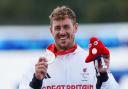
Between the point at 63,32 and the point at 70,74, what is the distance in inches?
14.9

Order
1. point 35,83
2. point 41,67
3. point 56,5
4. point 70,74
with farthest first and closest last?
1. point 56,5
2. point 70,74
3. point 35,83
4. point 41,67

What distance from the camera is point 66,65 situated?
22.7ft

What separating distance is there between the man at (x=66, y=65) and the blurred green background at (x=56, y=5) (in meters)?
8.05

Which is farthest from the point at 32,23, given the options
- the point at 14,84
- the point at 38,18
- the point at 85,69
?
the point at 85,69

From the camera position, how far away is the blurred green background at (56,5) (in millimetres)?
15438

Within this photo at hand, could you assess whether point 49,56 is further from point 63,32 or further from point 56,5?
point 56,5

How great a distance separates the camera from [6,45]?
37.4ft

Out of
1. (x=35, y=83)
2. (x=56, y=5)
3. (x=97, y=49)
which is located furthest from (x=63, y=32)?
(x=56, y=5)

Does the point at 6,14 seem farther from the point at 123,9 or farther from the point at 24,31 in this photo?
the point at 24,31

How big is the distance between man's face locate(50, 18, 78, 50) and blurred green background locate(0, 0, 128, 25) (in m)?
8.17

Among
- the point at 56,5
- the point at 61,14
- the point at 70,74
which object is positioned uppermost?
the point at 56,5

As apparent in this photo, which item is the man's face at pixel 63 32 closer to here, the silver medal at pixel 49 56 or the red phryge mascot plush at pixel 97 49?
the silver medal at pixel 49 56

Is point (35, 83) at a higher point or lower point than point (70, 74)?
lower

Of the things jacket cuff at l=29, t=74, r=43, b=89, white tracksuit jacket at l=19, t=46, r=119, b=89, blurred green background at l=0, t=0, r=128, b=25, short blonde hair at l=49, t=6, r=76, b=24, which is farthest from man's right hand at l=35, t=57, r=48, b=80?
blurred green background at l=0, t=0, r=128, b=25
